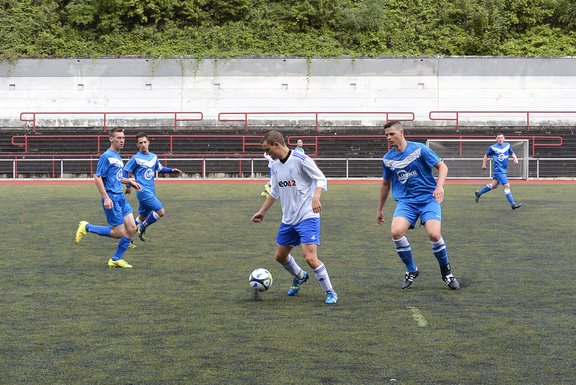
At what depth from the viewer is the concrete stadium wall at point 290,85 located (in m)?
44.0

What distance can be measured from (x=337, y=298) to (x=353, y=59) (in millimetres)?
35645

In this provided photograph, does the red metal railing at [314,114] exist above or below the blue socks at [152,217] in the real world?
above

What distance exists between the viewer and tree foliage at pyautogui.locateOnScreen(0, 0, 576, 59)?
47.2 metres

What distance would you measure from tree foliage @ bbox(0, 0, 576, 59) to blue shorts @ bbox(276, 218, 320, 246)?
36.3 m

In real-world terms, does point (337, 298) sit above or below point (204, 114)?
below

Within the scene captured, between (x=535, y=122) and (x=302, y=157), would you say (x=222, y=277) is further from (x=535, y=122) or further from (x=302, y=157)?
(x=535, y=122)

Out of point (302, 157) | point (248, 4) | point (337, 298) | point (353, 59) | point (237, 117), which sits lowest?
point (337, 298)

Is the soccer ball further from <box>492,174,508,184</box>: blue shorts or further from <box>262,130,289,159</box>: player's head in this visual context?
<box>492,174,508,184</box>: blue shorts

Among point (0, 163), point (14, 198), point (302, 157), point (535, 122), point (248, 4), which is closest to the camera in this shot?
point (302, 157)

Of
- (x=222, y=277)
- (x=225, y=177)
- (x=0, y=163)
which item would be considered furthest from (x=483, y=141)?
(x=222, y=277)

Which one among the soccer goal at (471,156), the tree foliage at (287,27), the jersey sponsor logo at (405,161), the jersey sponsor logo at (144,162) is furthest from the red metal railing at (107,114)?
the jersey sponsor logo at (405,161)

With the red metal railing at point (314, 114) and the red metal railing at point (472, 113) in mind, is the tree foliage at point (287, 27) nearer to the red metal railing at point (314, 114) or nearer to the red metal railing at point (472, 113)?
the red metal railing at point (314, 114)

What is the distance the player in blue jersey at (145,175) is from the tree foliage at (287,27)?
29964 millimetres

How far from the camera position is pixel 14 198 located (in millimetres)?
27562
